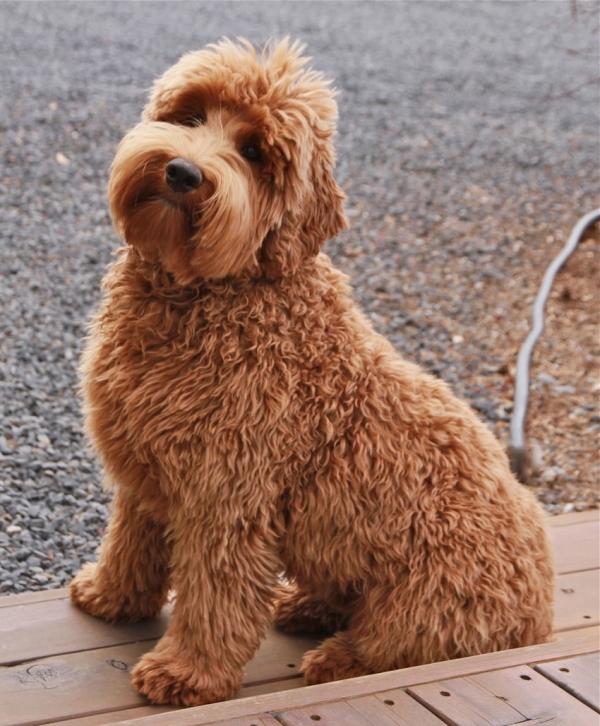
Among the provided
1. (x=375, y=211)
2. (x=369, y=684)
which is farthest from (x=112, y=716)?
(x=375, y=211)

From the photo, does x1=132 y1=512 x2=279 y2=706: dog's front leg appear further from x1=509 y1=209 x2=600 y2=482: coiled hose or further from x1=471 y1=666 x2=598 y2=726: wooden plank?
x1=509 y1=209 x2=600 y2=482: coiled hose

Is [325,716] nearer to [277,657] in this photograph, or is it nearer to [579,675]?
[579,675]

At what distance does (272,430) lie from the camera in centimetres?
261

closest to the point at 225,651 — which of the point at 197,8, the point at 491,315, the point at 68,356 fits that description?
the point at 68,356

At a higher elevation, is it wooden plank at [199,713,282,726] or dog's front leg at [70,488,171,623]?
dog's front leg at [70,488,171,623]

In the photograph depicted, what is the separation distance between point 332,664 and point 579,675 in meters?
0.72

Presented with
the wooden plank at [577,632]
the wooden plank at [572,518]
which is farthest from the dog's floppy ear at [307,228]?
the wooden plank at [572,518]

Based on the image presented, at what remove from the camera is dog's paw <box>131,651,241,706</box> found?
261 cm

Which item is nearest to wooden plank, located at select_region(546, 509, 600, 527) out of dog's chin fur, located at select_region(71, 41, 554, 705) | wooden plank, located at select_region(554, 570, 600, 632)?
wooden plank, located at select_region(554, 570, 600, 632)

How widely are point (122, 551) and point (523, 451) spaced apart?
2.44m

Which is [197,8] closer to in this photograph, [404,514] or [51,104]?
[51,104]

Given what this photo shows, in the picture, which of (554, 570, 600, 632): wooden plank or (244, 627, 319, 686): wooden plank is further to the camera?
(554, 570, 600, 632): wooden plank

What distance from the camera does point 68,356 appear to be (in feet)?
16.9

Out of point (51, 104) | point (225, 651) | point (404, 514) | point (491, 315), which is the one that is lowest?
point (225, 651)
